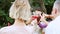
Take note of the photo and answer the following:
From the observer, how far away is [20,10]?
1848 millimetres

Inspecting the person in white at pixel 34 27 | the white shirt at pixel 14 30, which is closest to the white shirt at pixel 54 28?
the person in white at pixel 34 27

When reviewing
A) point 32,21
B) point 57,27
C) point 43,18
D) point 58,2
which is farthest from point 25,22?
point 57,27

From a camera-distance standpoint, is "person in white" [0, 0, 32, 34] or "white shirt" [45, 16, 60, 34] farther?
"person in white" [0, 0, 32, 34]

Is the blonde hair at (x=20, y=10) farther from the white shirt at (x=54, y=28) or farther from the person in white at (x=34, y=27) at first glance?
the white shirt at (x=54, y=28)

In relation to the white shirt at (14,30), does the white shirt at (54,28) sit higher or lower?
higher

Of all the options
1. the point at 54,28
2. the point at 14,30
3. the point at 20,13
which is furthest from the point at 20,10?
the point at 54,28

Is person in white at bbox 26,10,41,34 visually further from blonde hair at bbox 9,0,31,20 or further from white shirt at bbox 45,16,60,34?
white shirt at bbox 45,16,60,34

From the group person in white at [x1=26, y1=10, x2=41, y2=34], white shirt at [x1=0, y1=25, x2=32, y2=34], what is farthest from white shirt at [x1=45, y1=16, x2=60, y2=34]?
white shirt at [x1=0, y1=25, x2=32, y2=34]

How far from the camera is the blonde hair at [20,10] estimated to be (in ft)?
5.98

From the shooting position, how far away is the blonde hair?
1.82m

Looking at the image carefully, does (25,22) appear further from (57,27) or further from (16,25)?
(57,27)

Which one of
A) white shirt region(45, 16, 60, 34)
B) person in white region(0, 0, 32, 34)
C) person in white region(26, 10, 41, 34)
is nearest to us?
white shirt region(45, 16, 60, 34)

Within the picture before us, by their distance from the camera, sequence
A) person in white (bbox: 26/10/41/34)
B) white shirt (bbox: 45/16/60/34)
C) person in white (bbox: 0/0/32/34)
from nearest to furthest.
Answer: white shirt (bbox: 45/16/60/34), person in white (bbox: 26/10/41/34), person in white (bbox: 0/0/32/34)

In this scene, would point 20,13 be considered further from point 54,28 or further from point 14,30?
point 54,28
